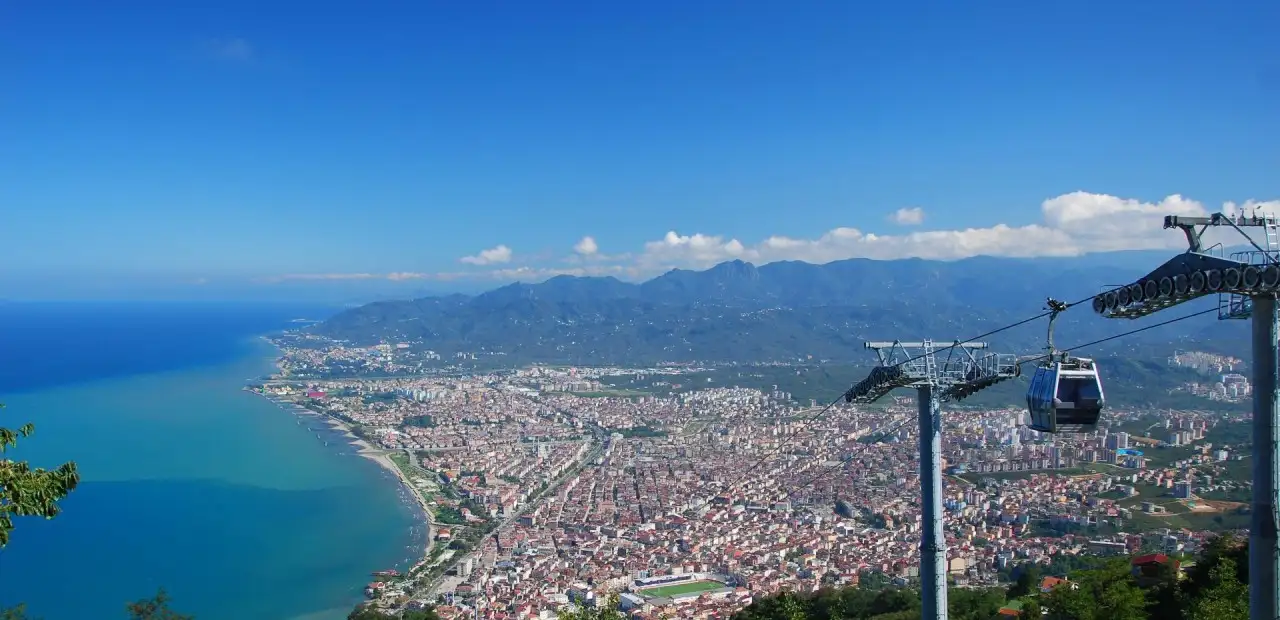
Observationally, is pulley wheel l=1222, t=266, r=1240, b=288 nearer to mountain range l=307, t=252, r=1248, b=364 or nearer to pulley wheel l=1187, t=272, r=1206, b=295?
pulley wheel l=1187, t=272, r=1206, b=295

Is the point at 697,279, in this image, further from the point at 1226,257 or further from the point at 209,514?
the point at 1226,257

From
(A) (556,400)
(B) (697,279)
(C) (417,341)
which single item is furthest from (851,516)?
(B) (697,279)

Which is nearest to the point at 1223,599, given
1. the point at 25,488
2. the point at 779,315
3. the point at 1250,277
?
the point at 1250,277

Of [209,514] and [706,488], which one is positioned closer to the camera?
[209,514]

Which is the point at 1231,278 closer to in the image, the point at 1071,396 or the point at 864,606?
the point at 1071,396

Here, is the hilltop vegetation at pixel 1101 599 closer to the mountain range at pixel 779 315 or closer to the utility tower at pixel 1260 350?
the utility tower at pixel 1260 350

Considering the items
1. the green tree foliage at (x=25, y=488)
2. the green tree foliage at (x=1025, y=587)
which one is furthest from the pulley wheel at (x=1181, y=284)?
the green tree foliage at (x=1025, y=587)
